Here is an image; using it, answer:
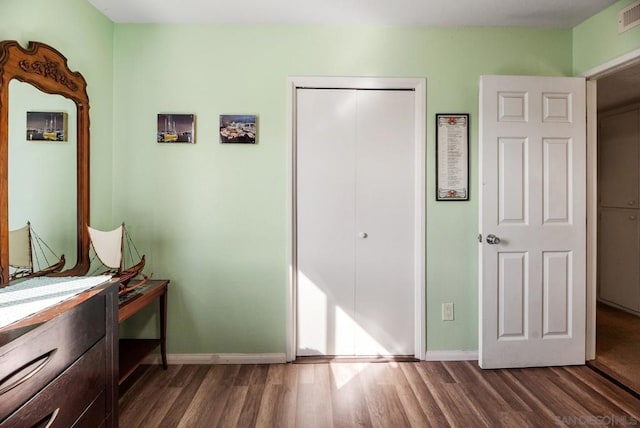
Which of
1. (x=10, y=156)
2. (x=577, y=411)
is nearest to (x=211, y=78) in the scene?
(x=10, y=156)

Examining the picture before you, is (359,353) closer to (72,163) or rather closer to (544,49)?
(72,163)

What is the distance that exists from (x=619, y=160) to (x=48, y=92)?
508 centimetres

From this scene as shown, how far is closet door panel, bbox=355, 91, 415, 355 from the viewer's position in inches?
92.7

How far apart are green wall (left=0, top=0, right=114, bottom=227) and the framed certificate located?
93.2 inches

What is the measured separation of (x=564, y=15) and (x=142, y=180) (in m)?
3.17

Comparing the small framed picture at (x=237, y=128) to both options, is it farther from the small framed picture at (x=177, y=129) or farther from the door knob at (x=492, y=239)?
the door knob at (x=492, y=239)

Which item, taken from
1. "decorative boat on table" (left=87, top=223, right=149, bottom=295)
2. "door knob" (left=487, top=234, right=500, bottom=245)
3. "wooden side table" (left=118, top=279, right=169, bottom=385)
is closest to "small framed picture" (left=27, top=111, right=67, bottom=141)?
"decorative boat on table" (left=87, top=223, right=149, bottom=295)

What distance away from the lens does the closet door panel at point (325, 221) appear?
7.67 feet

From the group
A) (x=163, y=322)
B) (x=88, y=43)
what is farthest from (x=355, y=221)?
(x=88, y=43)

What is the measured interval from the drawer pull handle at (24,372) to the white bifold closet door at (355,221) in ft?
5.15

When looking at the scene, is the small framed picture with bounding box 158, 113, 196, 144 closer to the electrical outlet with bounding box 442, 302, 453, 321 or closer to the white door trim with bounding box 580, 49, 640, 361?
the electrical outlet with bounding box 442, 302, 453, 321

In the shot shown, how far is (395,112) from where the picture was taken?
2.36 metres

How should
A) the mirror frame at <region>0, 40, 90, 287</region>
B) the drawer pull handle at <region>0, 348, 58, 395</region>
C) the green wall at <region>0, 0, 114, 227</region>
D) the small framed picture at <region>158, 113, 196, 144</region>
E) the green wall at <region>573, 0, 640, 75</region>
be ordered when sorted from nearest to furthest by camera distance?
the drawer pull handle at <region>0, 348, 58, 395</region>
the mirror frame at <region>0, 40, 90, 287</region>
the green wall at <region>0, 0, 114, 227</region>
the green wall at <region>573, 0, 640, 75</region>
the small framed picture at <region>158, 113, 196, 144</region>

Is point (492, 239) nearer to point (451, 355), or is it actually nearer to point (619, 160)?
point (451, 355)
